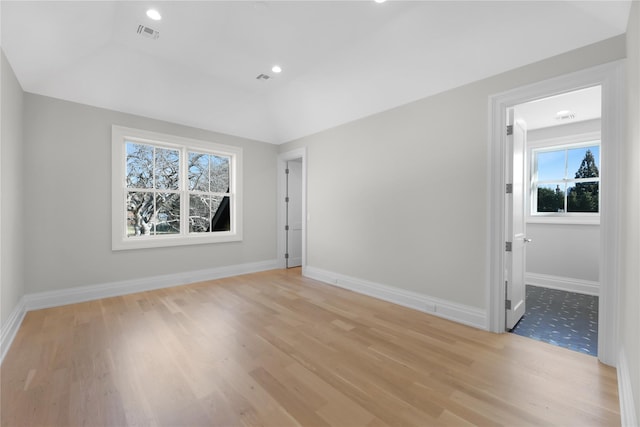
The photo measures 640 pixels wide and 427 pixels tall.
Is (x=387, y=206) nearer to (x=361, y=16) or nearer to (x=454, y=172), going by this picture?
(x=454, y=172)

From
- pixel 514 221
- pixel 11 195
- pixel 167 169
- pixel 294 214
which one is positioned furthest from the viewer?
pixel 294 214

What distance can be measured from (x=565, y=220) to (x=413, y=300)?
3.13 m

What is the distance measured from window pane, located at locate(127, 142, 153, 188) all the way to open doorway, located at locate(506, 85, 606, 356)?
5039mm

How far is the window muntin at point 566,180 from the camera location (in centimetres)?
416

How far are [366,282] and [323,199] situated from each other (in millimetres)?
1598

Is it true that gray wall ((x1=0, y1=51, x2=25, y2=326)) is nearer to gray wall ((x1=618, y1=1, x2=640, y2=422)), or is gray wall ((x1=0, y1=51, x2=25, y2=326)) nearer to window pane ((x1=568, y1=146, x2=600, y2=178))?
gray wall ((x1=618, y1=1, x2=640, y2=422))

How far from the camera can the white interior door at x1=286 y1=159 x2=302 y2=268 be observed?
18.8 feet

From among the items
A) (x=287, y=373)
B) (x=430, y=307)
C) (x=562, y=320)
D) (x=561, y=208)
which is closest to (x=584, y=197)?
(x=561, y=208)

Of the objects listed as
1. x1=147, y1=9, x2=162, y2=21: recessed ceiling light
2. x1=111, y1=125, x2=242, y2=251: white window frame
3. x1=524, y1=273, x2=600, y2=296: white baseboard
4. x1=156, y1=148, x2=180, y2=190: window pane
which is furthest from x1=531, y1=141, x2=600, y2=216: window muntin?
x1=156, y1=148, x2=180, y2=190: window pane

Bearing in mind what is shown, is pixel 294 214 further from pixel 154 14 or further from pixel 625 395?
pixel 625 395

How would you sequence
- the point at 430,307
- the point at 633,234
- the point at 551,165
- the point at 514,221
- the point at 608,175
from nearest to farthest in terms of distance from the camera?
the point at 633,234 < the point at 608,175 < the point at 514,221 < the point at 430,307 < the point at 551,165

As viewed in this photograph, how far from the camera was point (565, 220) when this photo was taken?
426 cm

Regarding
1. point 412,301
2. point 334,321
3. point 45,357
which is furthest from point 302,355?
point 45,357

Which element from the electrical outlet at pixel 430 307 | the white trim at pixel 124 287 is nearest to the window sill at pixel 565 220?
the electrical outlet at pixel 430 307
